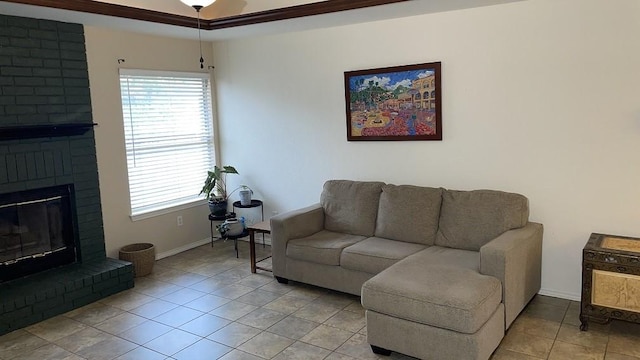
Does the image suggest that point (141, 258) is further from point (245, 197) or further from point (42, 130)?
point (42, 130)


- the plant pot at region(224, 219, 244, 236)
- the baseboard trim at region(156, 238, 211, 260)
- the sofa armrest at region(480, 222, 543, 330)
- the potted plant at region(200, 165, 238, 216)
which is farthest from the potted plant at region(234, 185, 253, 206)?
the sofa armrest at region(480, 222, 543, 330)

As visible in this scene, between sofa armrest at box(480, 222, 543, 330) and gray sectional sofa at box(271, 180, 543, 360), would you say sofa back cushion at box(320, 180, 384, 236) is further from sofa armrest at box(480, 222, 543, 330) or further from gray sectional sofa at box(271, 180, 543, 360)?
sofa armrest at box(480, 222, 543, 330)

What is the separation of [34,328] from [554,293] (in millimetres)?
3977

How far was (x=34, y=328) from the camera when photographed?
3.65 m

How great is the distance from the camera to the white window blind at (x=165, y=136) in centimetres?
492

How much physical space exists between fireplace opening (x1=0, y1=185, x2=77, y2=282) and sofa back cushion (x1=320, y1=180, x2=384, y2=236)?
231 cm

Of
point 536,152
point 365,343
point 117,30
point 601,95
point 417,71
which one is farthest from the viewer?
point 117,30

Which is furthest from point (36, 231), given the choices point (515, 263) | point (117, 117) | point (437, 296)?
point (515, 263)

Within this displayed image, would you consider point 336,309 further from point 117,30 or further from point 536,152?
point 117,30

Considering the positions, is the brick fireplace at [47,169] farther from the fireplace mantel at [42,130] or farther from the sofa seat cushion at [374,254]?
the sofa seat cushion at [374,254]

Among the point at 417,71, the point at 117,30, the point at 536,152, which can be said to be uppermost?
the point at 117,30

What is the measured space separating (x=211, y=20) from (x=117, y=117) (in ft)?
4.28

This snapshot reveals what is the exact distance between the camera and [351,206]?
4.38 meters

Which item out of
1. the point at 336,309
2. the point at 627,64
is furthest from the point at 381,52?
the point at 336,309
